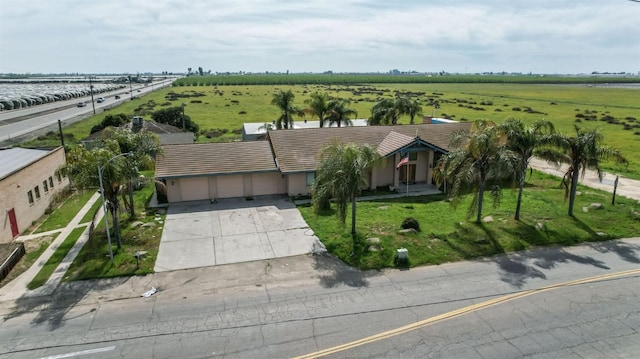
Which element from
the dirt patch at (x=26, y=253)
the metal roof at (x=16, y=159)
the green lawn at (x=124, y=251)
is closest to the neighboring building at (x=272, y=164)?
the green lawn at (x=124, y=251)

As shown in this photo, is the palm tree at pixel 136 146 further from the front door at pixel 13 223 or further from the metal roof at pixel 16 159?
the front door at pixel 13 223

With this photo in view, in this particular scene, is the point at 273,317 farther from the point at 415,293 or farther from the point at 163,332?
the point at 415,293

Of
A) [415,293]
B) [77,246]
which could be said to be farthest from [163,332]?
[77,246]

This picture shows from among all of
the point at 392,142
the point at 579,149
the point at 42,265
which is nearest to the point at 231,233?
the point at 42,265

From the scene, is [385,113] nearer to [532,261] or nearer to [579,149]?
[579,149]

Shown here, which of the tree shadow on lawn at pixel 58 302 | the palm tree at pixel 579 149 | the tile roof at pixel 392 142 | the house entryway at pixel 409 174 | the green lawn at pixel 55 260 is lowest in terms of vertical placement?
the green lawn at pixel 55 260

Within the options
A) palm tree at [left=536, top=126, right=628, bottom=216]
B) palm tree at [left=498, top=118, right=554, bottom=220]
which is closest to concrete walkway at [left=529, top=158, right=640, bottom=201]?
palm tree at [left=536, top=126, right=628, bottom=216]
